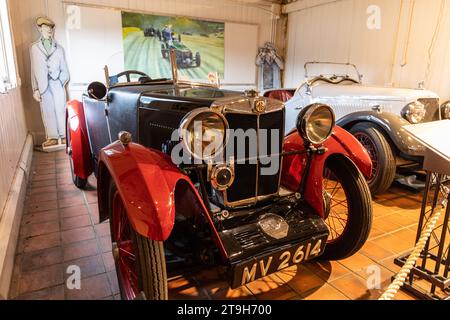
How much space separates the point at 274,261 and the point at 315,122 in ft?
2.56

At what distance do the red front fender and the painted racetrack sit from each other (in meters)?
4.76

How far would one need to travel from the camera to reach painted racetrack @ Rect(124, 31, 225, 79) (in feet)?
19.5

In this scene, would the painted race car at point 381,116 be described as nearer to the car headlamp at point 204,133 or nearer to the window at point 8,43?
the car headlamp at point 204,133

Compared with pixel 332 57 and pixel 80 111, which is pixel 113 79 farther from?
pixel 332 57

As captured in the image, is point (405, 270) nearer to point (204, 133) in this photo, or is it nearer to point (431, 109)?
point (204, 133)

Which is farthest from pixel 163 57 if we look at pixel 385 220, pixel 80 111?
pixel 385 220

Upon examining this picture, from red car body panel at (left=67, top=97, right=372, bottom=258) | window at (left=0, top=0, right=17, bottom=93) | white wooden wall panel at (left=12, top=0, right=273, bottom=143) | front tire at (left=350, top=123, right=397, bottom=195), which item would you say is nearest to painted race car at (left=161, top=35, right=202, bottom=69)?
white wooden wall panel at (left=12, top=0, right=273, bottom=143)

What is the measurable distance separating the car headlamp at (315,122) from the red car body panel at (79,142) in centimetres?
228

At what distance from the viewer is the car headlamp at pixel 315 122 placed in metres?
1.70

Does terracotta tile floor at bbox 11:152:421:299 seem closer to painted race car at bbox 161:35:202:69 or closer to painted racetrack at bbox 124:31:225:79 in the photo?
painted racetrack at bbox 124:31:225:79

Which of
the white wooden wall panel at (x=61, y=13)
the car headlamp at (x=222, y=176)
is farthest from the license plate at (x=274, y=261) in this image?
the white wooden wall panel at (x=61, y=13)

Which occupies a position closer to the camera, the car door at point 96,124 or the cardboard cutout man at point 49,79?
the car door at point 96,124

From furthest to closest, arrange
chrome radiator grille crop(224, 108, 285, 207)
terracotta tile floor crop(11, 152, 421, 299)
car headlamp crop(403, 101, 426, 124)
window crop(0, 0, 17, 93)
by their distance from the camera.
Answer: window crop(0, 0, 17, 93)
car headlamp crop(403, 101, 426, 124)
terracotta tile floor crop(11, 152, 421, 299)
chrome radiator grille crop(224, 108, 285, 207)
